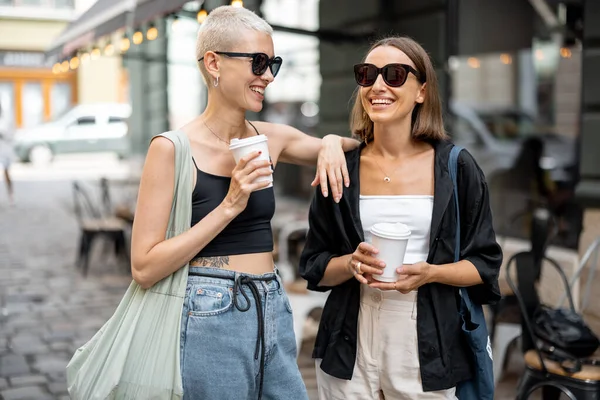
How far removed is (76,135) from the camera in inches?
447

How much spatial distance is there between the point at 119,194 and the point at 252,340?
9551mm

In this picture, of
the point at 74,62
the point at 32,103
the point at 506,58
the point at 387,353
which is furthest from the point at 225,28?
the point at 506,58

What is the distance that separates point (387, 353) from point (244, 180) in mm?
742

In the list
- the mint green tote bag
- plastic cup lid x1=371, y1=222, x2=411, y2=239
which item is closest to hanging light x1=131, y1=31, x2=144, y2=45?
the mint green tote bag

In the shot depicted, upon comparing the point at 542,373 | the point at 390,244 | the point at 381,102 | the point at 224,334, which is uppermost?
the point at 381,102

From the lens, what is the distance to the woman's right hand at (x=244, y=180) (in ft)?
6.28

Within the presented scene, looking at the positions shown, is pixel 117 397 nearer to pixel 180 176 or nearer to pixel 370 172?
pixel 180 176

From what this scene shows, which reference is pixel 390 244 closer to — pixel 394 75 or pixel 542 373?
pixel 394 75

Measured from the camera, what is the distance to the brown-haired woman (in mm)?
2232

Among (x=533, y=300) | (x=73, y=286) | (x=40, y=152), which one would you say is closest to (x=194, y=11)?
(x=73, y=286)

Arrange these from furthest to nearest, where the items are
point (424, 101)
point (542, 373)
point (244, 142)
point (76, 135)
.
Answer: point (76, 135) < point (542, 373) < point (424, 101) < point (244, 142)

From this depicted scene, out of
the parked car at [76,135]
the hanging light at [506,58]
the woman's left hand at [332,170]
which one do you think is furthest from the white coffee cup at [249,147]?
the hanging light at [506,58]

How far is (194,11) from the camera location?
6.81m

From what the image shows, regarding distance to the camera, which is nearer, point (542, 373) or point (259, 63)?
point (259, 63)
